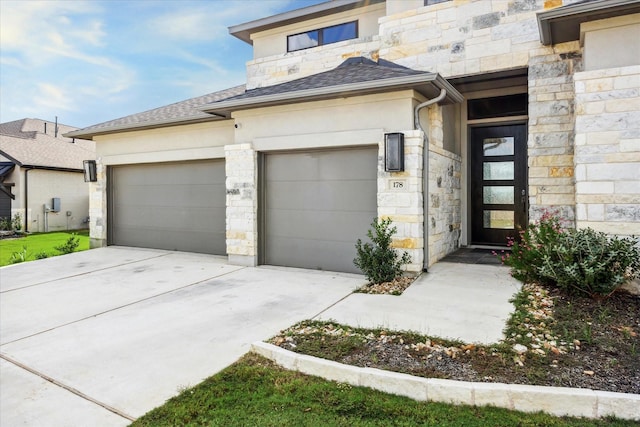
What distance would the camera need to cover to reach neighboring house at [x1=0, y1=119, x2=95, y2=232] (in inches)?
628

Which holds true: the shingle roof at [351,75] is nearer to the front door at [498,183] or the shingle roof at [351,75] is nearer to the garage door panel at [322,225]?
the garage door panel at [322,225]

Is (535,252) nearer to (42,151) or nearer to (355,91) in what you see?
(355,91)

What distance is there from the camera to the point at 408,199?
20.2ft

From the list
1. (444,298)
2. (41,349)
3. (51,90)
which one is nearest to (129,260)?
(41,349)

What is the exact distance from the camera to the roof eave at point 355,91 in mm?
5746

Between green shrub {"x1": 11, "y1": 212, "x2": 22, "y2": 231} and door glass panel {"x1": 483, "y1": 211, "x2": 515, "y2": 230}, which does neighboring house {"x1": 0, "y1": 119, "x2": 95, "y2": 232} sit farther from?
Answer: door glass panel {"x1": 483, "y1": 211, "x2": 515, "y2": 230}

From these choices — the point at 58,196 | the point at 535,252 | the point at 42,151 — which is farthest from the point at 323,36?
the point at 42,151

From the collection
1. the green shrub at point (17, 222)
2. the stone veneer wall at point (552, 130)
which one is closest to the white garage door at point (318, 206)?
the stone veneer wall at point (552, 130)

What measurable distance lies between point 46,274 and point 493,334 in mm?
7527

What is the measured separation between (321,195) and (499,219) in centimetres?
428

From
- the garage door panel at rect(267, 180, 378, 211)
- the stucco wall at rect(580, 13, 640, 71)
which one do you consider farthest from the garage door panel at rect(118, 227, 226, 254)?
the stucco wall at rect(580, 13, 640, 71)

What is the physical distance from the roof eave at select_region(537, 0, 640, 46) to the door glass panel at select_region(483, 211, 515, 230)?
368cm

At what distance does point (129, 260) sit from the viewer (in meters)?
8.41

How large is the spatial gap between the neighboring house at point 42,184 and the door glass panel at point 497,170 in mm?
17119
